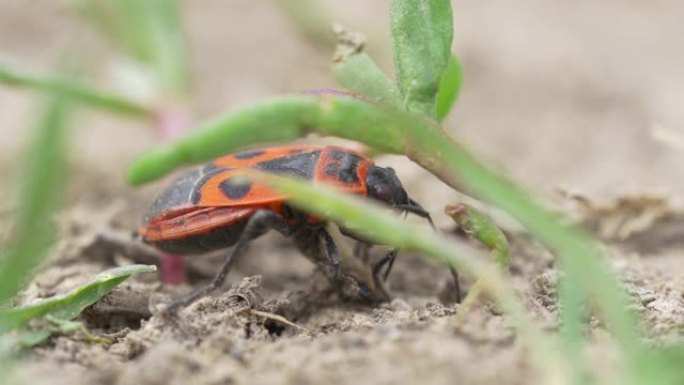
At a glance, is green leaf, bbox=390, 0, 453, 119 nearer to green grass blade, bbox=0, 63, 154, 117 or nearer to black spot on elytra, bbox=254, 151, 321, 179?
black spot on elytra, bbox=254, 151, 321, 179

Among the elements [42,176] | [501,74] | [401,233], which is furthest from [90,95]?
[501,74]

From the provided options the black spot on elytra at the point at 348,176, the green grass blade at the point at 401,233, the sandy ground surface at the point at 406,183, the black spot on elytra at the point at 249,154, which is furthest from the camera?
the black spot on elytra at the point at 249,154

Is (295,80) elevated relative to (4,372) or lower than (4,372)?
elevated

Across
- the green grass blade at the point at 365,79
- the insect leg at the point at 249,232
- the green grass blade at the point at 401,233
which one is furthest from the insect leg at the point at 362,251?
the green grass blade at the point at 401,233

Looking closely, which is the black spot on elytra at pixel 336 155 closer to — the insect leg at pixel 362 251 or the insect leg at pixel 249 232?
the insect leg at pixel 249 232

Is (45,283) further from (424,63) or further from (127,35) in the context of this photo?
(127,35)

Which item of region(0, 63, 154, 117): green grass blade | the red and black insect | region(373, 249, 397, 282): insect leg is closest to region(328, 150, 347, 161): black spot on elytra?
the red and black insect

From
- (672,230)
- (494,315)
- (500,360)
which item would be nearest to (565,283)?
(500,360)
